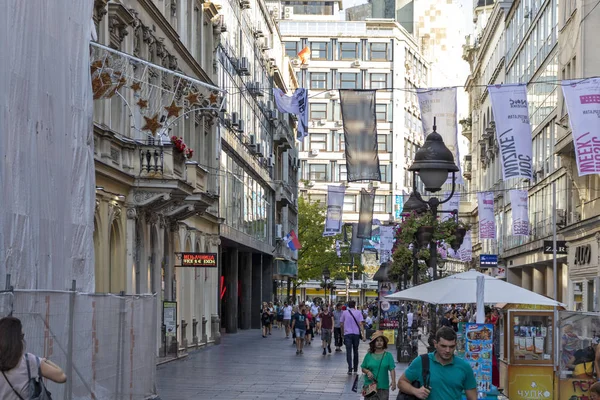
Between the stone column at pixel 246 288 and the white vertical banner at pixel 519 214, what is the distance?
19593 millimetres

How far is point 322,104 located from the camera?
383 ft

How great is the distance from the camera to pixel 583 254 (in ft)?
139

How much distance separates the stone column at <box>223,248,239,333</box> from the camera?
57031mm

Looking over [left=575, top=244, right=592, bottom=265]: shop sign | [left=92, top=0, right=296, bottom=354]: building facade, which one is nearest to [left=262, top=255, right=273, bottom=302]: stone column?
[left=92, top=0, right=296, bottom=354]: building facade

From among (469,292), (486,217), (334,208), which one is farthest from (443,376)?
(334,208)

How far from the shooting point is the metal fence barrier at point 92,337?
1142 cm

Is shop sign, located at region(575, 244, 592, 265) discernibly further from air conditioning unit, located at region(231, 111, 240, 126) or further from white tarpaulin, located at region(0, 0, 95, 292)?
white tarpaulin, located at region(0, 0, 95, 292)

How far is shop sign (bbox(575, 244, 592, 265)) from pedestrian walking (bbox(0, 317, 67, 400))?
35.3m

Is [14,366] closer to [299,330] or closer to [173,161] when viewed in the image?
[173,161]

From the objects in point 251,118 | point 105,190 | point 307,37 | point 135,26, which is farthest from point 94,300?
point 307,37

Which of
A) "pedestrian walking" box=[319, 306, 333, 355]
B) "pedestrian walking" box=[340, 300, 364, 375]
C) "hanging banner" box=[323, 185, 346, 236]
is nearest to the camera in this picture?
"pedestrian walking" box=[340, 300, 364, 375]

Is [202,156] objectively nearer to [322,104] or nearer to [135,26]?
[135,26]

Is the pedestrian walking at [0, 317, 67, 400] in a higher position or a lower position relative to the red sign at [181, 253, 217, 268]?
lower

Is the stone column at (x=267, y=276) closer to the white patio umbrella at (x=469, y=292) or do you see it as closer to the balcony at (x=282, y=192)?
the balcony at (x=282, y=192)
